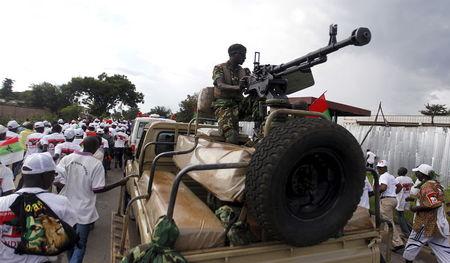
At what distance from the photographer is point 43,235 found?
7.15 ft

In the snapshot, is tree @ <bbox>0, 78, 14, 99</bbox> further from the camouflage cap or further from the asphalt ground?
the camouflage cap

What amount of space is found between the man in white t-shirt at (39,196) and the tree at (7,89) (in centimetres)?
6035

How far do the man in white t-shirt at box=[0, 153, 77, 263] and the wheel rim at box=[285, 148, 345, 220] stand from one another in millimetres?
1495

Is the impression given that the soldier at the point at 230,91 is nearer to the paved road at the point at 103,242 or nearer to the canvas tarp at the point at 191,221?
the canvas tarp at the point at 191,221

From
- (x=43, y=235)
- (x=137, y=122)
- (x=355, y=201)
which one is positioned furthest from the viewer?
(x=137, y=122)

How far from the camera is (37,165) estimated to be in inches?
93.4

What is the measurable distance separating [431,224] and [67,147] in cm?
594

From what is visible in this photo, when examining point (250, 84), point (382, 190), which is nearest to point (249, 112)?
point (250, 84)

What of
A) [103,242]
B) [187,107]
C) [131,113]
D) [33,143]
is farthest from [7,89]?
[103,242]

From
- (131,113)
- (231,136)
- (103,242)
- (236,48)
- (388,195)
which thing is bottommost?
(103,242)

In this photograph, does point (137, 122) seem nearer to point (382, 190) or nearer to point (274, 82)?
point (382, 190)

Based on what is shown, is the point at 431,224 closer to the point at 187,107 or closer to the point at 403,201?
the point at 403,201

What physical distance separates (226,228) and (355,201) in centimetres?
87

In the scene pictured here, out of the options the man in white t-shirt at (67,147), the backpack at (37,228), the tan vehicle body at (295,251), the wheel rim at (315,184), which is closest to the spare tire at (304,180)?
the wheel rim at (315,184)
